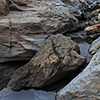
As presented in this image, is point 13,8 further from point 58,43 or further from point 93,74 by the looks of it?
point 93,74

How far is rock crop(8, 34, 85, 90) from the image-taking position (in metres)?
4.33

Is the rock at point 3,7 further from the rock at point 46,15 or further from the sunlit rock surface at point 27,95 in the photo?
the sunlit rock surface at point 27,95

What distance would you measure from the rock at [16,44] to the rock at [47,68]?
4.55 ft

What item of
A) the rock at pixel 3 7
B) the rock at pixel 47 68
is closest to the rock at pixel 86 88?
the rock at pixel 47 68

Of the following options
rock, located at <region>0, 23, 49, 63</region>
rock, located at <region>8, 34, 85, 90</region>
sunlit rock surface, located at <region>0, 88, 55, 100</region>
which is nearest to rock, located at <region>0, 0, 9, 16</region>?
rock, located at <region>0, 23, 49, 63</region>

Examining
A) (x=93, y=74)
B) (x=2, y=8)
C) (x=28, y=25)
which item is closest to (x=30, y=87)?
(x=93, y=74)

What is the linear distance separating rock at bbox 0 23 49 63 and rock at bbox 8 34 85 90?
4.55ft

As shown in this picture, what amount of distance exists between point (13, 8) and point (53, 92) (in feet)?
16.7

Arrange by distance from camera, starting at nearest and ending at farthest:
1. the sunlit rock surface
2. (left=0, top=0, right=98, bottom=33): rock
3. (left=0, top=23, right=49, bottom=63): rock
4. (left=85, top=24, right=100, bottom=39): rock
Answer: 1. the sunlit rock surface
2. (left=0, top=23, right=49, bottom=63): rock
3. (left=0, top=0, right=98, bottom=33): rock
4. (left=85, top=24, right=100, bottom=39): rock

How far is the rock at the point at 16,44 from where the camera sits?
6.05 meters

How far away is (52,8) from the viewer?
8375 millimetres

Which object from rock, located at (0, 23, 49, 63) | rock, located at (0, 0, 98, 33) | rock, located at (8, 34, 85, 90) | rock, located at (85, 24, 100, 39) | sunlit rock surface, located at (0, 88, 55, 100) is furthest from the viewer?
rock, located at (85, 24, 100, 39)

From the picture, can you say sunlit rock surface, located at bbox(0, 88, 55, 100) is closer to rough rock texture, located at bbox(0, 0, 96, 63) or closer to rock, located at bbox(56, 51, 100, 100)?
rock, located at bbox(56, 51, 100, 100)

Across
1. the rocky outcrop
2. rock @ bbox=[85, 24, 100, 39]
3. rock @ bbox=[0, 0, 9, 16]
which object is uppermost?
rock @ bbox=[0, 0, 9, 16]
